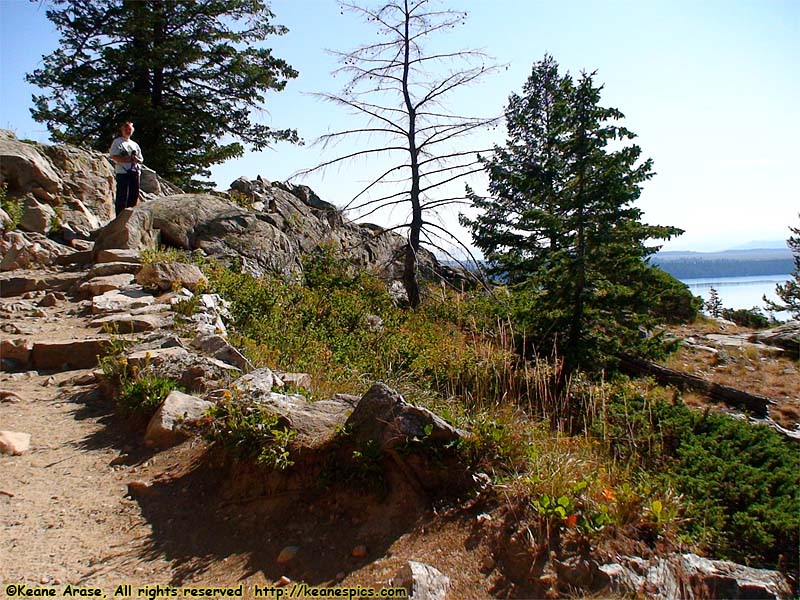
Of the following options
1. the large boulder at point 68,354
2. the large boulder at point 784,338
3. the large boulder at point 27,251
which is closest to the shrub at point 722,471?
the large boulder at point 68,354

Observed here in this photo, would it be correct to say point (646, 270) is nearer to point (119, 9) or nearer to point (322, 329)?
point (322, 329)

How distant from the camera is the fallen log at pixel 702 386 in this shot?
10.7m

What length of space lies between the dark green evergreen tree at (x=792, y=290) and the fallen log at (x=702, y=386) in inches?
417

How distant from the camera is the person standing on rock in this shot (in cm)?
1021

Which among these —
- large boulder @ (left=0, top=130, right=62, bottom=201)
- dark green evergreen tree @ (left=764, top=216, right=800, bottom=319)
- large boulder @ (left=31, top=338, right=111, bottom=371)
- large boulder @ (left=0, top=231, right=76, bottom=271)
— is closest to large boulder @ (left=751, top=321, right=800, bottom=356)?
dark green evergreen tree @ (left=764, top=216, right=800, bottom=319)

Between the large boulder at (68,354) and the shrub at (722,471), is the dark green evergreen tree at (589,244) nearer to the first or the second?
the shrub at (722,471)

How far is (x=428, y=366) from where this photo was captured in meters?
6.71

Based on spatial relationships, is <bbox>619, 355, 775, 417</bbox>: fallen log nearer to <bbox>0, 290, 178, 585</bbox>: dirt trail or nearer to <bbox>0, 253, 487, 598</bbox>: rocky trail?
<bbox>0, 253, 487, 598</bbox>: rocky trail

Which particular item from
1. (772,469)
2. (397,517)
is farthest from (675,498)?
(772,469)

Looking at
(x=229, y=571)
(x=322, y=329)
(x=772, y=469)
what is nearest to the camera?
(x=229, y=571)

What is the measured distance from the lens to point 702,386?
11.2 meters

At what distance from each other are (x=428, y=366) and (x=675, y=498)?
10.9ft

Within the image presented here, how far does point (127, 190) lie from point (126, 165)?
2.15ft

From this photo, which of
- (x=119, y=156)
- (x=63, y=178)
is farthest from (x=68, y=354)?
(x=63, y=178)
